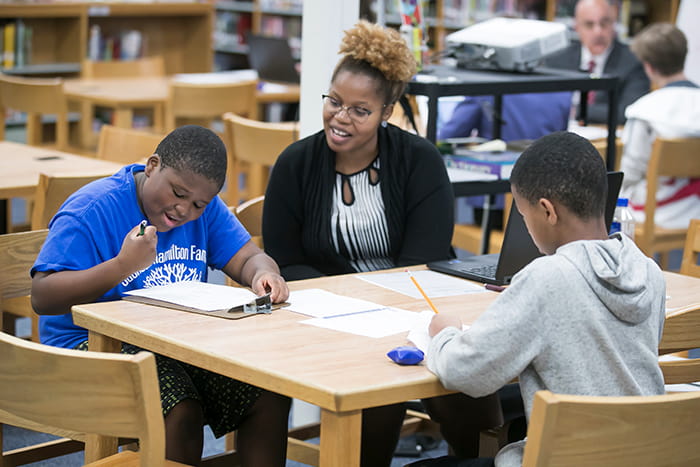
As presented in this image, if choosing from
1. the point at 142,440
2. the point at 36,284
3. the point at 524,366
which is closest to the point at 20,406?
the point at 142,440

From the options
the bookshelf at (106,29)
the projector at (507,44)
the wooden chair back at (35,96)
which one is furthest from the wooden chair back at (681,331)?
the bookshelf at (106,29)

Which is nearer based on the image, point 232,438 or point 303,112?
point 232,438

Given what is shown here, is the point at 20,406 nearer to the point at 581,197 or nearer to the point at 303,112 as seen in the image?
the point at 581,197

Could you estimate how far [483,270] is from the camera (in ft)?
8.11

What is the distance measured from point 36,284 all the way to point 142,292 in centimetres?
20

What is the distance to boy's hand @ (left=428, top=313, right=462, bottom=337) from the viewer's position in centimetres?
182

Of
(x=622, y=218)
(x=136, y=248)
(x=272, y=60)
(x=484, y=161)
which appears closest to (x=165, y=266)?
(x=136, y=248)

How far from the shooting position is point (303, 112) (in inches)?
125

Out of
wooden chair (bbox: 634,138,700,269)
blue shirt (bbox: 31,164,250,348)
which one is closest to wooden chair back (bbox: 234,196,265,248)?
blue shirt (bbox: 31,164,250,348)

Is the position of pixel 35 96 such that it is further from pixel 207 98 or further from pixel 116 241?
pixel 116 241

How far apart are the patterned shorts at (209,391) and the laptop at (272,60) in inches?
171

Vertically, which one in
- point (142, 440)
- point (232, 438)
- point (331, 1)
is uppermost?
point (331, 1)

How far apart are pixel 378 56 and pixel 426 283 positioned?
652mm

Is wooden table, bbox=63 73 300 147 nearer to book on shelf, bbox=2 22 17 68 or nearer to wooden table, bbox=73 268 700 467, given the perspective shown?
book on shelf, bbox=2 22 17 68
